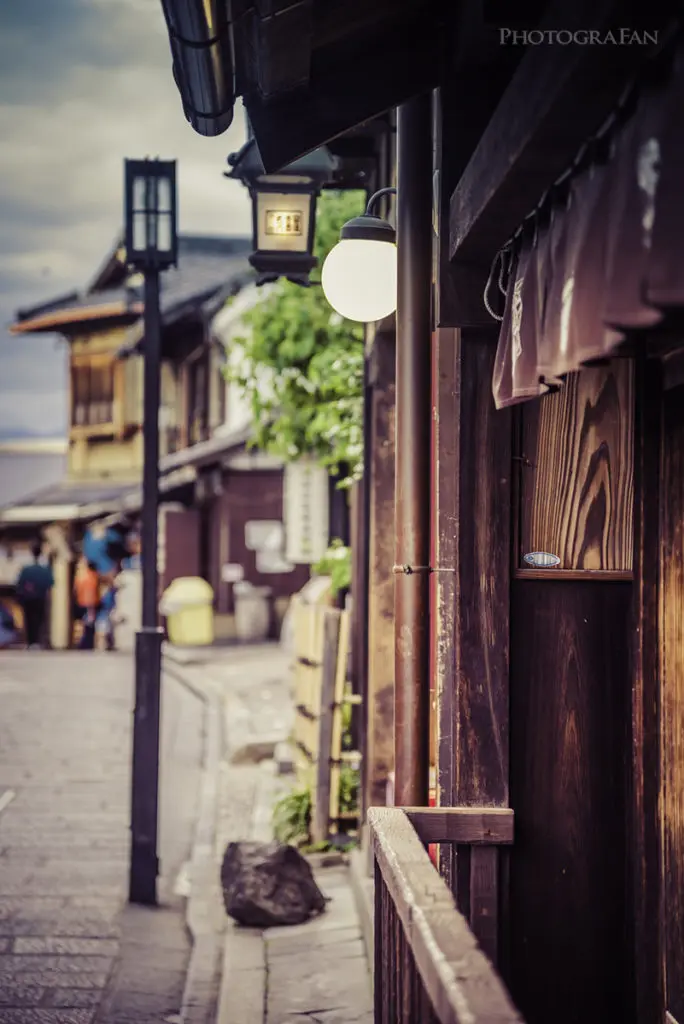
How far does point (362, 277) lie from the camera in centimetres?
575

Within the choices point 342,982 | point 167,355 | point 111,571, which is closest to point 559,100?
point 342,982

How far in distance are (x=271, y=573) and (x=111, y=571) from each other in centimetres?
449

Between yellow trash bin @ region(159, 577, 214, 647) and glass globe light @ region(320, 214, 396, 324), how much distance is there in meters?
21.2

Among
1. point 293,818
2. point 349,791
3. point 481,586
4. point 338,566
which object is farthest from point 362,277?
point 338,566

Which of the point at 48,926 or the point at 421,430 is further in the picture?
the point at 48,926

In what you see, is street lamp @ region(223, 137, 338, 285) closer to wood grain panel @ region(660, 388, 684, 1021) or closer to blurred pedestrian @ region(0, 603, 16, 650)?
wood grain panel @ region(660, 388, 684, 1021)

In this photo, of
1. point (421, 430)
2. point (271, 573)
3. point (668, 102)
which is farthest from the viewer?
point (271, 573)

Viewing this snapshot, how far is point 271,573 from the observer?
96.9 feet

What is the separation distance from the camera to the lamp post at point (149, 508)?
8.91m

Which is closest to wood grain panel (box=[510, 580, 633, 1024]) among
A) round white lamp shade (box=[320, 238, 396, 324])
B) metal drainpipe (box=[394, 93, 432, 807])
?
metal drainpipe (box=[394, 93, 432, 807])

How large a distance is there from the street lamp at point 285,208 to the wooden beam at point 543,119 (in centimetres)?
465

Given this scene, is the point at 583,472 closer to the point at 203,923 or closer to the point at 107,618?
the point at 203,923

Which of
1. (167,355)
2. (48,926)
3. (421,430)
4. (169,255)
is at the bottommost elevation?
(48,926)

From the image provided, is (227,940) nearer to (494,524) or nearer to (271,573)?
(494,524)
